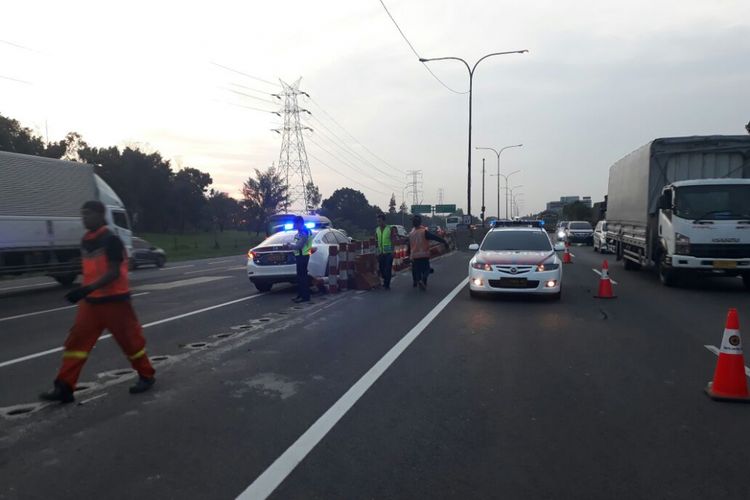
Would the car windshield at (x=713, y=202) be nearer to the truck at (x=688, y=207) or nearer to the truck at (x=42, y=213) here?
the truck at (x=688, y=207)

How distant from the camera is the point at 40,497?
380 cm

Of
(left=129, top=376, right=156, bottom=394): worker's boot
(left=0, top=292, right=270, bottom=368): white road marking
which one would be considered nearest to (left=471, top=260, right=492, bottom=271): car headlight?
(left=0, top=292, right=270, bottom=368): white road marking

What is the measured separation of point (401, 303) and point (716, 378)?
7217mm

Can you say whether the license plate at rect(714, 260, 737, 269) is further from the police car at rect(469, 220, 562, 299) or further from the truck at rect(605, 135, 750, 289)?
the police car at rect(469, 220, 562, 299)

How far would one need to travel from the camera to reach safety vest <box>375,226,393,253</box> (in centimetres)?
1473

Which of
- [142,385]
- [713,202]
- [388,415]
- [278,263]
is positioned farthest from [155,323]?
[713,202]

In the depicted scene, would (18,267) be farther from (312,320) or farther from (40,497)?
(40,497)

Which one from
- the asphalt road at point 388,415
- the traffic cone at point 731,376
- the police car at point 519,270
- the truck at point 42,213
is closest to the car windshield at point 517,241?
the police car at point 519,270

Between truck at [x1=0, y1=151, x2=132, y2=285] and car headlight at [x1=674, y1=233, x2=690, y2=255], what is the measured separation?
14.6 meters

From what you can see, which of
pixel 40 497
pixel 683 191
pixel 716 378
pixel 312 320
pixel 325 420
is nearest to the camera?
pixel 40 497

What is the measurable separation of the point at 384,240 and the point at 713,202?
25.6 feet

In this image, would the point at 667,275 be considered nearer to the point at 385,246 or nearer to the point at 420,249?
the point at 420,249

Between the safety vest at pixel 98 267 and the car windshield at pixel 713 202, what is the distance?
42.4 feet

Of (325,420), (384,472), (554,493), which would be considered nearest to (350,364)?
(325,420)
